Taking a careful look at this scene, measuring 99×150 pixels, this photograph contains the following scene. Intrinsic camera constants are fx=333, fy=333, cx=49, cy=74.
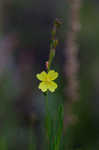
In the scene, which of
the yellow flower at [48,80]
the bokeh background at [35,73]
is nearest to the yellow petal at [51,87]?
the yellow flower at [48,80]

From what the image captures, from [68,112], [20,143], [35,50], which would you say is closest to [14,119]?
[20,143]

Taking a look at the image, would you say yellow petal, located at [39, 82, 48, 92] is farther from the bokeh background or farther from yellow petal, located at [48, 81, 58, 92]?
the bokeh background

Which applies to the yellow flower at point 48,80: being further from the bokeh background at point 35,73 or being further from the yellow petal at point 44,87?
the bokeh background at point 35,73

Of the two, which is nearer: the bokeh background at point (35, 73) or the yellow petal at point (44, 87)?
the yellow petal at point (44, 87)

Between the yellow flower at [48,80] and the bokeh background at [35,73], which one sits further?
the bokeh background at [35,73]

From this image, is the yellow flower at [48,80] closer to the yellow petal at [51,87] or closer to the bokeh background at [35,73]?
the yellow petal at [51,87]

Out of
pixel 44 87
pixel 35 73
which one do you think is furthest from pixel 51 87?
pixel 35 73

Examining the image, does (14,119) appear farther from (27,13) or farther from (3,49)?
(27,13)

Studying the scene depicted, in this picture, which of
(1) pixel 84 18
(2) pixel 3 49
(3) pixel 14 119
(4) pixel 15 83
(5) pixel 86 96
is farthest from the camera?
(1) pixel 84 18

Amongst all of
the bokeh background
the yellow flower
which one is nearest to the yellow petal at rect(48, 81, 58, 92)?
the yellow flower
